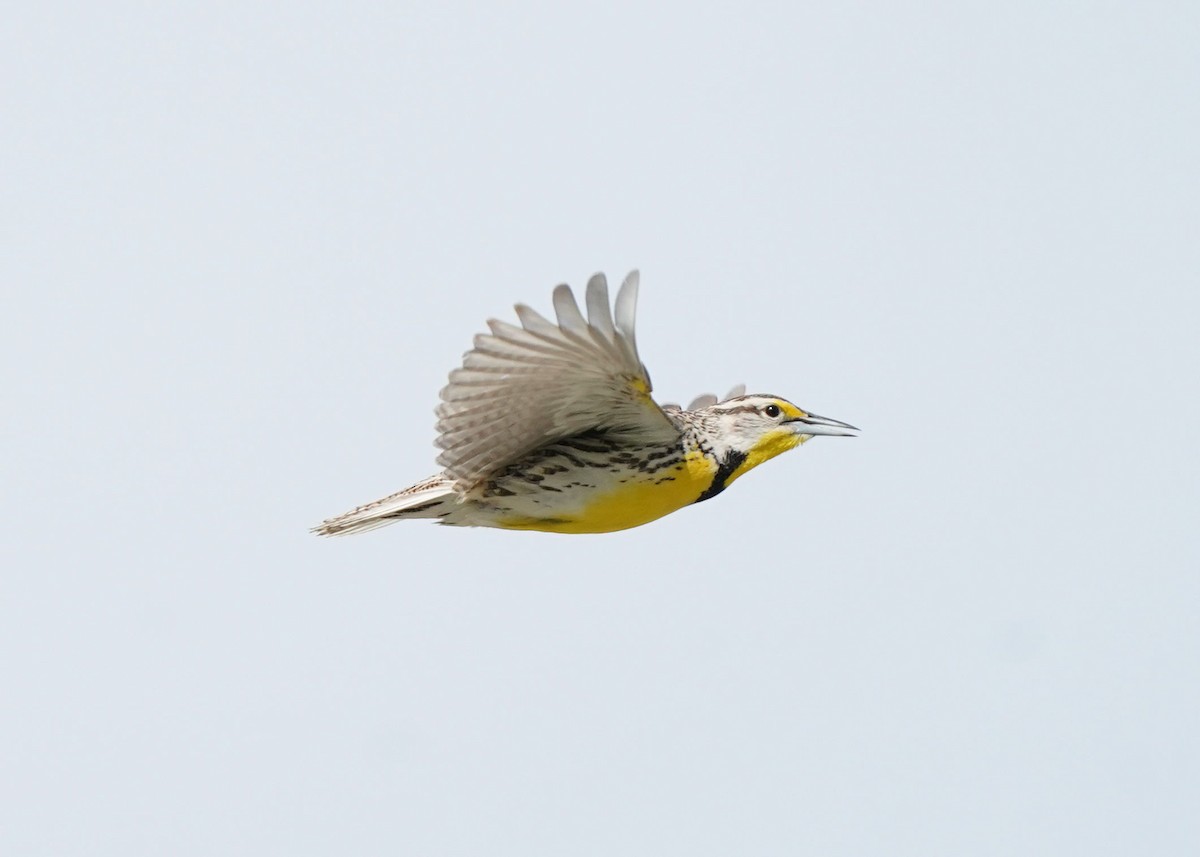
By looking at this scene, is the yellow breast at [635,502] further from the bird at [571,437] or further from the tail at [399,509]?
the tail at [399,509]

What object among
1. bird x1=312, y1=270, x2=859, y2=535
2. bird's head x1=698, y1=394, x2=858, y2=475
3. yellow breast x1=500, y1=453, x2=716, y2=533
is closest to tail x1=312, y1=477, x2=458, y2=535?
bird x1=312, y1=270, x2=859, y2=535

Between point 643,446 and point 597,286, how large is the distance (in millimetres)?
1078

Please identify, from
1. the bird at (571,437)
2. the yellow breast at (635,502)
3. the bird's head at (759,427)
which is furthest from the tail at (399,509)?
the bird's head at (759,427)

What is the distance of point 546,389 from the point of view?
5707 millimetres

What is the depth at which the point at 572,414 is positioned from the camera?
589 cm

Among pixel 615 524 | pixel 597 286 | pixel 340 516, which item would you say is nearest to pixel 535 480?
pixel 615 524

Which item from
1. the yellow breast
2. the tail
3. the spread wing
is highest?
the spread wing

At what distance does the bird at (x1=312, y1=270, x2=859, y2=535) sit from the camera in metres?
5.42

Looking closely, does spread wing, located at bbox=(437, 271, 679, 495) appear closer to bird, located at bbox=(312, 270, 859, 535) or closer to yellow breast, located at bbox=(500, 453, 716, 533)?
bird, located at bbox=(312, 270, 859, 535)

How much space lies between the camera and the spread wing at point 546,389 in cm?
527

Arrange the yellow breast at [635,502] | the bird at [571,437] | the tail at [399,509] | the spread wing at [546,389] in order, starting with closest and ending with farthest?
the spread wing at [546,389] → the bird at [571,437] → the yellow breast at [635,502] → the tail at [399,509]

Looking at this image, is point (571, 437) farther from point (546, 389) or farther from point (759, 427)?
point (759, 427)

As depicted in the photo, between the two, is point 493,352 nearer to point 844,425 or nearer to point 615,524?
point 615,524

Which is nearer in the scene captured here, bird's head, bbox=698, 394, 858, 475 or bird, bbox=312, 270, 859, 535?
bird, bbox=312, 270, 859, 535
